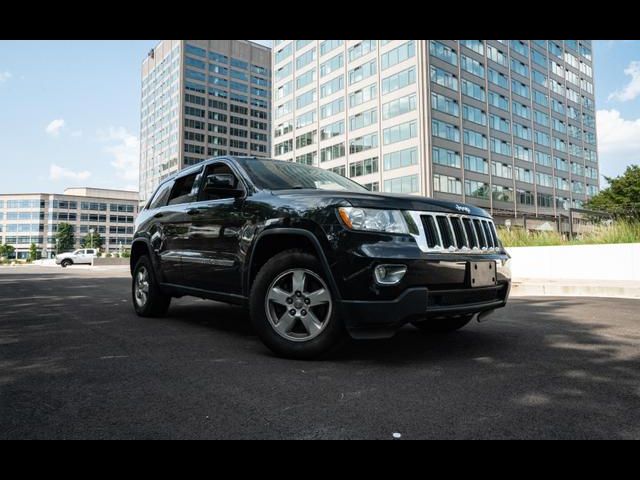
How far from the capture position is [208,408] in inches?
97.1

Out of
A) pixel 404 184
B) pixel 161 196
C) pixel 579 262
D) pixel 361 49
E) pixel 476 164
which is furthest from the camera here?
pixel 361 49

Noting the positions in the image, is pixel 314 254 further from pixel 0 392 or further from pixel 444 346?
pixel 0 392

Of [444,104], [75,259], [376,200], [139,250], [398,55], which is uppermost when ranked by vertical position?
[398,55]

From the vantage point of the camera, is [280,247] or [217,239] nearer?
[280,247]

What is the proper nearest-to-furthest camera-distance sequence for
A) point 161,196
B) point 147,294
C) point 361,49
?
point 147,294
point 161,196
point 361,49

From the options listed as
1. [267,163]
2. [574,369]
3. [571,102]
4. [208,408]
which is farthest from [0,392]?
[571,102]

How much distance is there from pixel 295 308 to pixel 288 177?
1420 millimetres

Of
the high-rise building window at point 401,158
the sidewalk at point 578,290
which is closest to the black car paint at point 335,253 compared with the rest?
the sidewalk at point 578,290

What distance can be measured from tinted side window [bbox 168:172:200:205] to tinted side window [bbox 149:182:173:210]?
14 centimetres

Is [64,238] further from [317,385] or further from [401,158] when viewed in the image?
[317,385]

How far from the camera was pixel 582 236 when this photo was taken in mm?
14703

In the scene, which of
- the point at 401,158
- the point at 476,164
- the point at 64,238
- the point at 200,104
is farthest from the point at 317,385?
the point at 64,238

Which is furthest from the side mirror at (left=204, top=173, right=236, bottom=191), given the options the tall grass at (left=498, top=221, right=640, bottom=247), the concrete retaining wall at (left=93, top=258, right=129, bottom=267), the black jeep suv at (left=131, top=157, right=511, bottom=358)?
the concrete retaining wall at (left=93, top=258, right=129, bottom=267)

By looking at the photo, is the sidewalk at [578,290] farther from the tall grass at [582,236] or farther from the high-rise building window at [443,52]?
the high-rise building window at [443,52]
